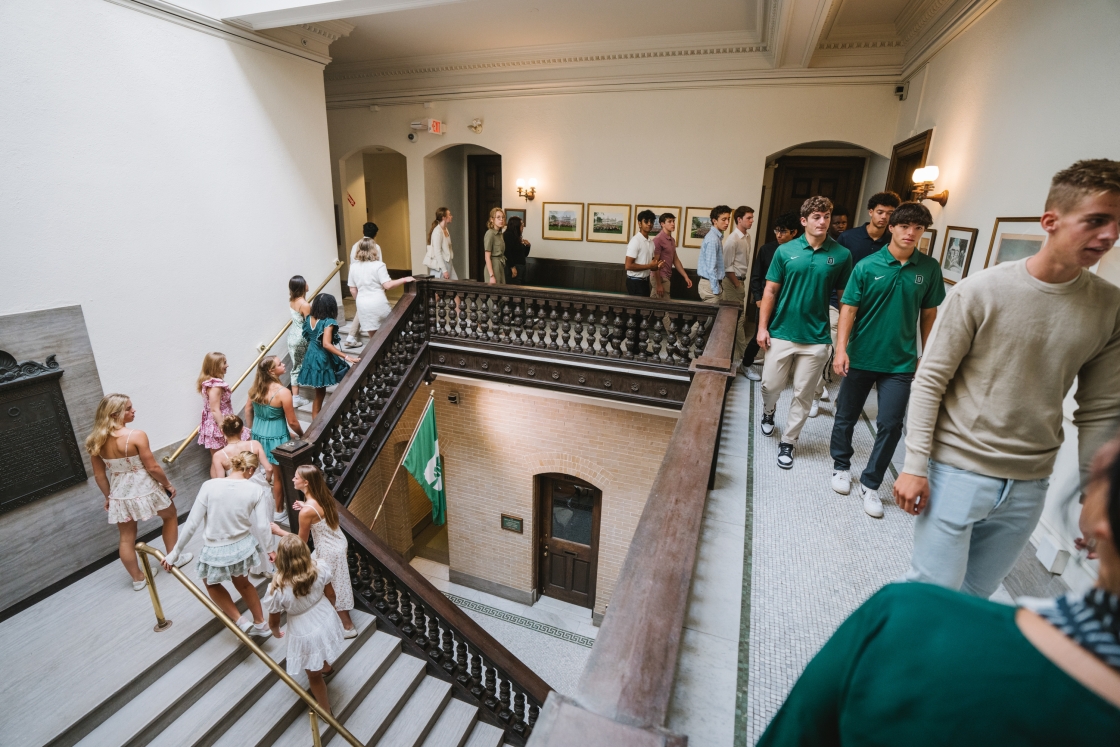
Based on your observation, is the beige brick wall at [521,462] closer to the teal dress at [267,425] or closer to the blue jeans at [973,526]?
the teal dress at [267,425]

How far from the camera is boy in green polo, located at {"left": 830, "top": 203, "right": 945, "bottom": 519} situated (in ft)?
11.1

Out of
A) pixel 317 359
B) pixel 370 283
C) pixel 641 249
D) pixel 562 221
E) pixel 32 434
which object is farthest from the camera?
pixel 562 221

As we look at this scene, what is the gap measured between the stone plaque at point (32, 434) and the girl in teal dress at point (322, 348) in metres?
2.30

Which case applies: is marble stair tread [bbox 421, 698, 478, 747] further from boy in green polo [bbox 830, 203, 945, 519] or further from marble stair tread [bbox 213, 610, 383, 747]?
boy in green polo [bbox 830, 203, 945, 519]

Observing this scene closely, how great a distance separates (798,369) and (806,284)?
72 centimetres

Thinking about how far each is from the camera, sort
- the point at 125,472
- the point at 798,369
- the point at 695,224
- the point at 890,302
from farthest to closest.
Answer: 1. the point at 695,224
2. the point at 125,472
3. the point at 798,369
4. the point at 890,302

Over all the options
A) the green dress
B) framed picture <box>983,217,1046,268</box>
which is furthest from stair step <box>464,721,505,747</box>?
framed picture <box>983,217,1046,268</box>

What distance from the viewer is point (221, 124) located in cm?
682

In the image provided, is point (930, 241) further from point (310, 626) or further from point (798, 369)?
point (310, 626)

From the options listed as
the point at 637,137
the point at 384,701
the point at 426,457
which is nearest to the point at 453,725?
the point at 384,701

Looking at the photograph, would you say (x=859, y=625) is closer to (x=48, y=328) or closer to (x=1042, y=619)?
(x=1042, y=619)

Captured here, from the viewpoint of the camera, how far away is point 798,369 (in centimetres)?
448

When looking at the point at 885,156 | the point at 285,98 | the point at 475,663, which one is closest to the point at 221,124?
the point at 285,98

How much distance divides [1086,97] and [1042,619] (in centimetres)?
521
